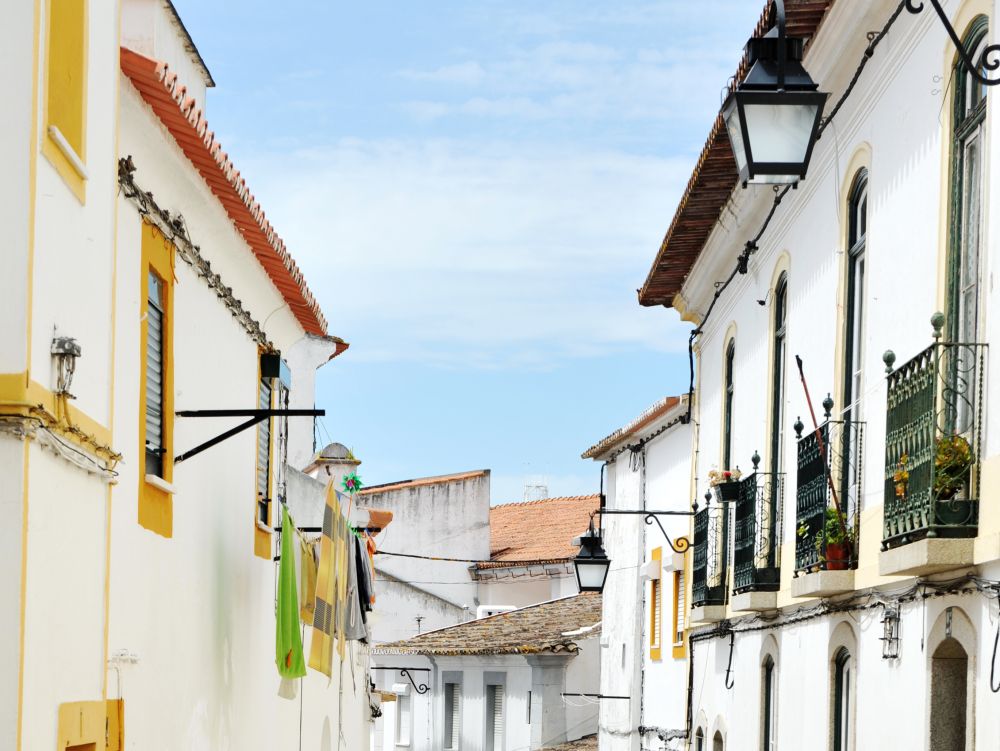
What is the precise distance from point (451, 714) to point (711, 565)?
2346cm

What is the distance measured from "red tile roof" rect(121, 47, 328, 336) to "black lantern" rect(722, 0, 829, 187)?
321 centimetres

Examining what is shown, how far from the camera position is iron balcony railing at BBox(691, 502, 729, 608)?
1680cm

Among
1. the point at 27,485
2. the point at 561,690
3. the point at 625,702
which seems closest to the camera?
the point at 27,485

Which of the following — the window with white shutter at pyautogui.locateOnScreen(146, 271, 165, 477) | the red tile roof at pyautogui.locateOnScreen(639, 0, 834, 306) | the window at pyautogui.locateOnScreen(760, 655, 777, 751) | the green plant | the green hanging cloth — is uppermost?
the red tile roof at pyautogui.locateOnScreen(639, 0, 834, 306)

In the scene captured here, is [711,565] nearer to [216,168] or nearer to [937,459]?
[216,168]

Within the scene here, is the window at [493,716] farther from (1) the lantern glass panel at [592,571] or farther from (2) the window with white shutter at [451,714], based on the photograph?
(1) the lantern glass panel at [592,571]

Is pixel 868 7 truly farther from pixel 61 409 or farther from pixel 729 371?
pixel 729 371

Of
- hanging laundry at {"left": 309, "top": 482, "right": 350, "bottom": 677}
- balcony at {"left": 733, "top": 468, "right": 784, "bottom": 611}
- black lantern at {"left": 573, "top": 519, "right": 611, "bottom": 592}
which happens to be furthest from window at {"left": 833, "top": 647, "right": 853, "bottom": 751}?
black lantern at {"left": 573, "top": 519, "right": 611, "bottom": 592}

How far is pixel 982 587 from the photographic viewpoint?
27.8ft

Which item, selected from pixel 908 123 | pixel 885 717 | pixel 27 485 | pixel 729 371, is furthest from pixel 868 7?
pixel 729 371

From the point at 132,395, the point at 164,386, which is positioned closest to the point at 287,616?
the point at 164,386

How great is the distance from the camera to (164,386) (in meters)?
11.2

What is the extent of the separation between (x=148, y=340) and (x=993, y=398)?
4.93 m

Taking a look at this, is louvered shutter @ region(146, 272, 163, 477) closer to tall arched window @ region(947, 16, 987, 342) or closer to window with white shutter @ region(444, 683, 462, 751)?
tall arched window @ region(947, 16, 987, 342)
